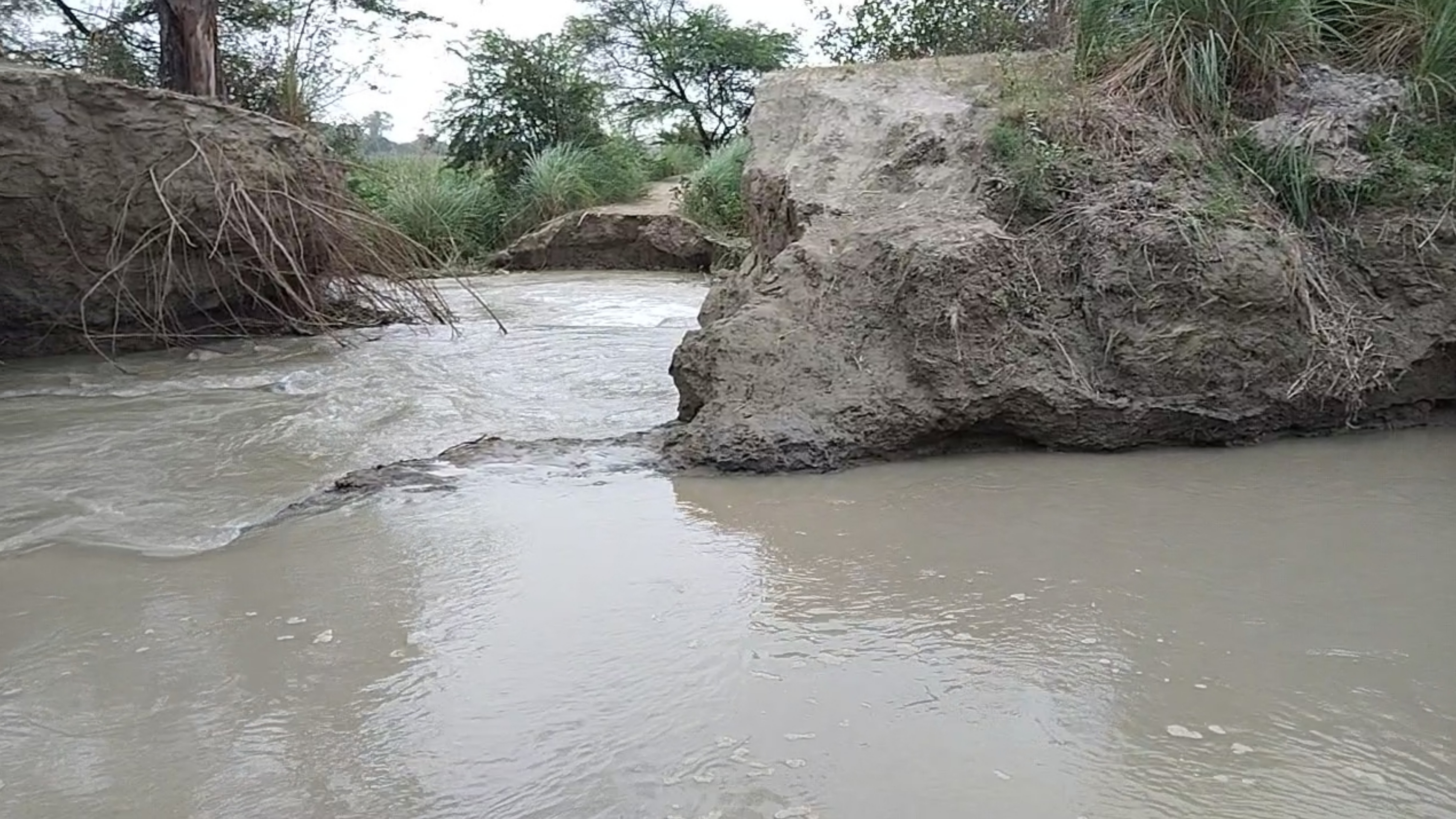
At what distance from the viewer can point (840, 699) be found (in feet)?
6.98

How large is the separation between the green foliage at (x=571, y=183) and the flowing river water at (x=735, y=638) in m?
9.79

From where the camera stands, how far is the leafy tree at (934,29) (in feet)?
28.0

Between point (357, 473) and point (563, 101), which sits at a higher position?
point (563, 101)

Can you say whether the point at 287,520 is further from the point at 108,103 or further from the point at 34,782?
the point at 108,103

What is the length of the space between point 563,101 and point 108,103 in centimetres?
955

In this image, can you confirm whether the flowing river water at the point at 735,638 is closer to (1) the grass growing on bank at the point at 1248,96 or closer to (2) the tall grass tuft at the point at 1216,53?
(1) the grass growing on bank at the point at 1248,96

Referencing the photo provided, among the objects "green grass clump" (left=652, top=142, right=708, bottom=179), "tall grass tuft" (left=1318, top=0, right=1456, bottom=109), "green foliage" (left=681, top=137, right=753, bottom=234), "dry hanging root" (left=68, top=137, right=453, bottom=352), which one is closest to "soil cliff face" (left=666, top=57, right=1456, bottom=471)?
"tall grass tuft" (left=1318, top=0, right=1456, bottom=109)

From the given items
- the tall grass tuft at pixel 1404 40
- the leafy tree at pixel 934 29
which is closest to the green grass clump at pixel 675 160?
the leafy tree at pixel 934 29

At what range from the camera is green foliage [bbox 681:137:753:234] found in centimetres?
1228

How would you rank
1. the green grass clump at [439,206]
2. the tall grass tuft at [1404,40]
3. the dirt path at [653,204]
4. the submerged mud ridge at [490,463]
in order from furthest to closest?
the green grass clump at [439,206]
the dirt path at [653,204]
the tall grass tuft at [1404,40]
the submerged mud ridge at [490,463]

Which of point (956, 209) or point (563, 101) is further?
point (563, 101)

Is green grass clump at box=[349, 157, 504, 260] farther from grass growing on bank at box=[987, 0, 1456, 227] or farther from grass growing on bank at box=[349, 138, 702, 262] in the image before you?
grass growing on bank at box=[987, 0, 1456, 227]

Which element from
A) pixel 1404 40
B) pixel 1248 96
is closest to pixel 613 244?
pixel 1248 96

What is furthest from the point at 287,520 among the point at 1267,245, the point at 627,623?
the point at 1267,245
